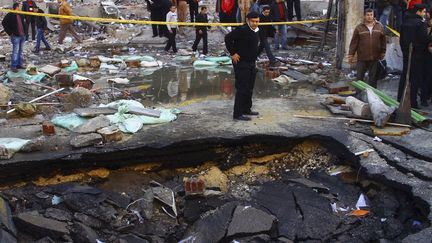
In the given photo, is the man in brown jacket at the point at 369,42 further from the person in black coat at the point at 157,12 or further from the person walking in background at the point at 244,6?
the person in black coat at the point at 157,12

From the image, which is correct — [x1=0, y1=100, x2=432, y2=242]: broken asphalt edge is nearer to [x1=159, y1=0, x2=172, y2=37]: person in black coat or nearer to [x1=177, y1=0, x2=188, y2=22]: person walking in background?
[x1=159, y1=0, x2=172, y2=37]: person in black coat

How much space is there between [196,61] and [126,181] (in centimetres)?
658

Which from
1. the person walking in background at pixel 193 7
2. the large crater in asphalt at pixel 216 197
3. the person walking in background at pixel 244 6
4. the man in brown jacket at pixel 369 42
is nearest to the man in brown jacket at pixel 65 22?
the person walking in background at pixel 193 7

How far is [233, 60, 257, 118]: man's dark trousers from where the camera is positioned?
23.2ft

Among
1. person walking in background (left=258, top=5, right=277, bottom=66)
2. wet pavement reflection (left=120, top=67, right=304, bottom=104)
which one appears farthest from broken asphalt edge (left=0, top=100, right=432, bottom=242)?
person walking in background (left=258, top=5, right=277, bottom=66)

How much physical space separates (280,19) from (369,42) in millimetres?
5613

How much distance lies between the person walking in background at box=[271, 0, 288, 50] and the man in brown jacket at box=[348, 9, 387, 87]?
5135 millimetres

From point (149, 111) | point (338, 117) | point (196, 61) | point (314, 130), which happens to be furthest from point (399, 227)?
point (196, 61)

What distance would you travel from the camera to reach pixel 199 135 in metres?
6.53

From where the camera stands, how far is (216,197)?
20.1 feet

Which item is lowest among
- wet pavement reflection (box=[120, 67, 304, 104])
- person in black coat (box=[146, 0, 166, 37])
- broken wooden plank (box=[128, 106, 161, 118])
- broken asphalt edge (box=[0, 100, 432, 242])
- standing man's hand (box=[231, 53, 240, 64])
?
broken asphalt edge (box=[0, 100, 432, 242])

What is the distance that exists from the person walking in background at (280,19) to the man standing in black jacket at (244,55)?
6.63 meters

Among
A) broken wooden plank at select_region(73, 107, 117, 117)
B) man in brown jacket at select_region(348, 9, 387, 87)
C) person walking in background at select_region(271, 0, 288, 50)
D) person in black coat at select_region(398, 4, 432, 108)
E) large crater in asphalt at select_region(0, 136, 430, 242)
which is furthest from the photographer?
person walking in background at select_region(271, 0, 288, 50)

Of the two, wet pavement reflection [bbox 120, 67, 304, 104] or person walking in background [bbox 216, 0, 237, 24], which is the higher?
person walking in background [bbox 216, 0, 237, 24]
